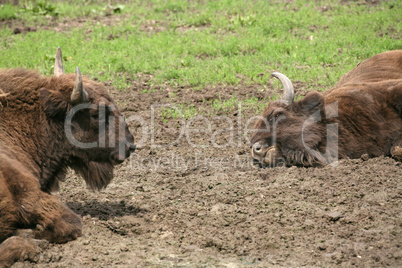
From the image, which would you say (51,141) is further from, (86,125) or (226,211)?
(226,211)

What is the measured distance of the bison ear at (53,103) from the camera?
526 cm

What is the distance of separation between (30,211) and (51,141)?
939 mm

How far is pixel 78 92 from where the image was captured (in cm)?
521

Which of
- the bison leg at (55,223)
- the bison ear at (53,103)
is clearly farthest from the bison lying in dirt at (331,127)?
the bison leg at (55,223)

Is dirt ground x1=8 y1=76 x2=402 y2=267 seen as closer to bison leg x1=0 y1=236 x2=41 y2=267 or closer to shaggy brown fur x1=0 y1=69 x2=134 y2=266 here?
bison leg x1=0 y1=236 x2=41 y2=267

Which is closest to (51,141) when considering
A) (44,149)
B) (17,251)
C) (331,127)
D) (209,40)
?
(44,149)

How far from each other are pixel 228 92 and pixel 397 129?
341 cm

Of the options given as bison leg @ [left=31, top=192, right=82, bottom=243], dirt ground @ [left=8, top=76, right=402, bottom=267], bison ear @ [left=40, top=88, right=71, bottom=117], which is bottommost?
dirt ground @ [left=8, top=76, right=402, bottom=267]

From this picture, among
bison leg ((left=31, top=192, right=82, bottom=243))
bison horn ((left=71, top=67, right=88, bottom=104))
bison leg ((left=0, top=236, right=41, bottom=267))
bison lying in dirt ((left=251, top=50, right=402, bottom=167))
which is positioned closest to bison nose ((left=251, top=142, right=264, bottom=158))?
bison lying in dirt ((left=251, top=50, right=402, bottom=167))

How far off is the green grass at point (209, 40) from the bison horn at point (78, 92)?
4380 millimetres

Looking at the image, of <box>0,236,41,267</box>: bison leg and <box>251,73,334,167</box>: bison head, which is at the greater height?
<box>251,73,334,167</box>: bison head

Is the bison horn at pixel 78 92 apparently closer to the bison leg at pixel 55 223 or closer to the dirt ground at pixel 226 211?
the bison leg at pixel 55 223

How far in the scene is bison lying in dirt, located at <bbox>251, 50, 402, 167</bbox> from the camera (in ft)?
22.3

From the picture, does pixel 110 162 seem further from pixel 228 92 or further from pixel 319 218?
pixel 228 92
